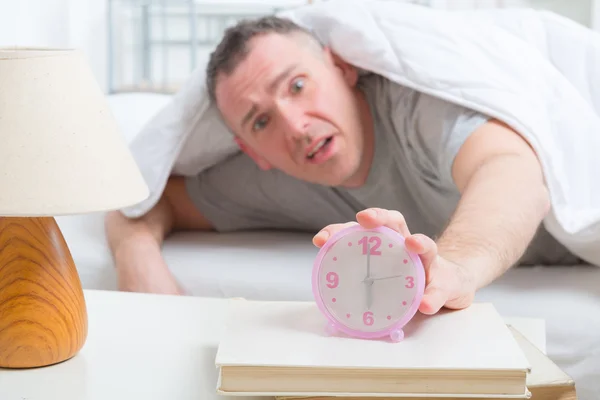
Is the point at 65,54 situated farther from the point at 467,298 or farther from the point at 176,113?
the point at 176,113

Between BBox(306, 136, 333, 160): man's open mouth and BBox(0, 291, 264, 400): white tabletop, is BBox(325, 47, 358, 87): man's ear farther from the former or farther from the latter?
BBox(0, 291, 264, 400): white tabletop

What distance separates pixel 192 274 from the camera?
1363 millimetres

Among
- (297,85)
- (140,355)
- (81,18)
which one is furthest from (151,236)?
(81,18)

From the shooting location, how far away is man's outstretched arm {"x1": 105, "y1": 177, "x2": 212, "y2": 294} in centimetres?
133

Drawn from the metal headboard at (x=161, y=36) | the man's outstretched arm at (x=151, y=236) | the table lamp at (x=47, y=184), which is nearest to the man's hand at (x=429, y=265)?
the table lamp at (x=47, y=184)

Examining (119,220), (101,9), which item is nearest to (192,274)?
(119,220)

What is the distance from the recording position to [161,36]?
9.37ft

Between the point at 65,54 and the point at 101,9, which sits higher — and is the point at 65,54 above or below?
above

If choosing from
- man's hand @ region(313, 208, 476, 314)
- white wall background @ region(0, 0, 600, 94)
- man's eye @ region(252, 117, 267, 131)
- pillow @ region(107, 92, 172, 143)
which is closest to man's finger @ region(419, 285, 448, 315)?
man's hand @ region(313, 208, 476, 314)

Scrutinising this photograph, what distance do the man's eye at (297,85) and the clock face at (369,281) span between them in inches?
28.2

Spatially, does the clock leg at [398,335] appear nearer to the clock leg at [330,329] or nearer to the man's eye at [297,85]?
the clock leg at [330,329]

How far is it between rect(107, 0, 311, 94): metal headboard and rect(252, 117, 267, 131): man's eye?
139 cm

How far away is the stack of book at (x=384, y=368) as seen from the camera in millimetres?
665

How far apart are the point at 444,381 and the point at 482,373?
31mm
